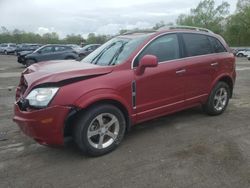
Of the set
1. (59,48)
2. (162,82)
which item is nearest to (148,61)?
(162,82)

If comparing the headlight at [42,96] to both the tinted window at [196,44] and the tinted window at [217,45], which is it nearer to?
the tinted window at [196,44]

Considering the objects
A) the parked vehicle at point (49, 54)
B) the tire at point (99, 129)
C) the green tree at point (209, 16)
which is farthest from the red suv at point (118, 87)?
the green tree at point (209, 16)

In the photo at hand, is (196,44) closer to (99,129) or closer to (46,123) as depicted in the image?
(99,129)

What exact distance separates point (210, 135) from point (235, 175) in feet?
4.77

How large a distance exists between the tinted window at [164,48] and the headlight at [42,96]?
1589 millimetres

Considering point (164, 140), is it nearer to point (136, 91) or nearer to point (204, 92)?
point (136, 91)

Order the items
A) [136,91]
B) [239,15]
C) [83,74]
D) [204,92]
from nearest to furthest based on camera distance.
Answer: [83,74] → [136,91] → [204,92] → [239,15]

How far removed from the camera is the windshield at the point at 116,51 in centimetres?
499

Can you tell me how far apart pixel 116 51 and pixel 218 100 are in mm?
2492

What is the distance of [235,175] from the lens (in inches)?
154

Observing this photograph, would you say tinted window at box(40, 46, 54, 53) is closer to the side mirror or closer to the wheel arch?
the wheel arch

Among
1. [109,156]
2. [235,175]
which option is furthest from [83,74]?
[235,175]

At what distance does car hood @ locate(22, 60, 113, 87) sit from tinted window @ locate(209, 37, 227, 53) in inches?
103

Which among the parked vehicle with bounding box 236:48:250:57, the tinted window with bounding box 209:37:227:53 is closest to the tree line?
the parked vehicle with bounding box 236:48:250:57
